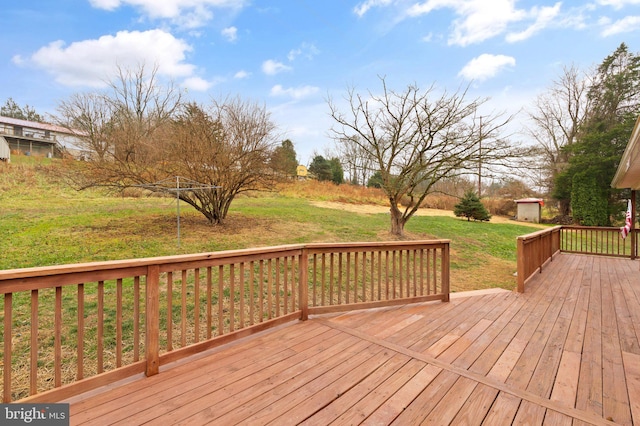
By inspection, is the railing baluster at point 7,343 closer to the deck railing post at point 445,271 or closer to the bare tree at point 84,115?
the deck railing post at point 445,271

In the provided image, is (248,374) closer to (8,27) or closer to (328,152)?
(8,27)

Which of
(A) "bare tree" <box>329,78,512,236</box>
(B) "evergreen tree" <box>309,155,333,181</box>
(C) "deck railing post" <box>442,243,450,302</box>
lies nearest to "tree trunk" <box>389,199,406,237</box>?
(A) "bare tree" <box>329,78,512,236</box>

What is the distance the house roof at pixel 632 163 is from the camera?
142 inches

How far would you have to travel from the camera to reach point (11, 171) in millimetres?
13688

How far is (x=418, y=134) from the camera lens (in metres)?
8.46

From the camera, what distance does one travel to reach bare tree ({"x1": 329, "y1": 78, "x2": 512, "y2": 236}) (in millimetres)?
7941

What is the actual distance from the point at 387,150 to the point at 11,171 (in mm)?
17621

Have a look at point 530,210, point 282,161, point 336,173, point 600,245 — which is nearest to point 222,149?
point 282,161

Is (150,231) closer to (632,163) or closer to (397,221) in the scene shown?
(397,221)

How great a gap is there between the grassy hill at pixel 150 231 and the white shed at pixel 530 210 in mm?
7297

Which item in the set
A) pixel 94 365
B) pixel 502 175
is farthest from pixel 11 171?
pixel 502 175

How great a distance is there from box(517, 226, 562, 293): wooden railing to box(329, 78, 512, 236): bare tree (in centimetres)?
274

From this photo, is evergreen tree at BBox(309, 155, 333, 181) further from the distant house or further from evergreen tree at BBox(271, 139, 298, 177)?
the distant house

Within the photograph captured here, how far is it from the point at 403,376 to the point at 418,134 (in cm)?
773
